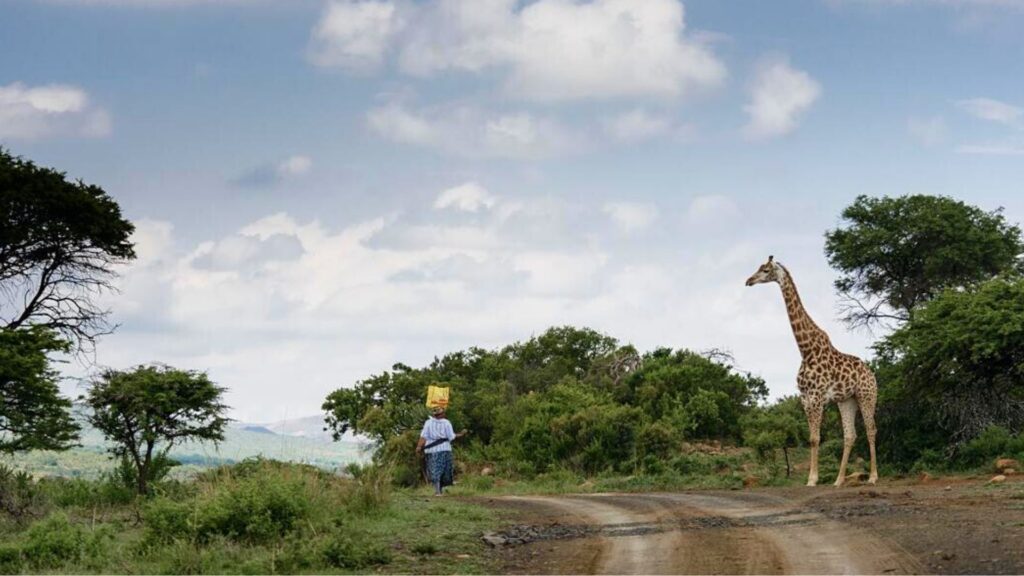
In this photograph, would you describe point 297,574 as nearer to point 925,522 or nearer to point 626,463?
point 925,522

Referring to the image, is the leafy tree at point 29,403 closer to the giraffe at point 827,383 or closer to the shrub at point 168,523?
the shrub at point 168,523

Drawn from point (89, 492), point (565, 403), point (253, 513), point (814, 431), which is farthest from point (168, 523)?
point (565, 403)

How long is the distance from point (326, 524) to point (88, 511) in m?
9.85

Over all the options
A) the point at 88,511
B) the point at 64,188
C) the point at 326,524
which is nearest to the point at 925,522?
the point at 326,524

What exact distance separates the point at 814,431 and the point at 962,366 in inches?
194

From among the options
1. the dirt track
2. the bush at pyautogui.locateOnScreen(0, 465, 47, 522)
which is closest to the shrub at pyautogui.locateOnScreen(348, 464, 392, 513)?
the dirt track

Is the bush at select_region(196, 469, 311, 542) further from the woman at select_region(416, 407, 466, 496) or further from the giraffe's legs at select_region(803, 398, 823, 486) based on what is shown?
the giraffe's legs at select_region(803, 398, 823, 486)

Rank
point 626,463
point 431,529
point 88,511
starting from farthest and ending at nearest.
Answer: point 626,463, point 88,511, point 431,529

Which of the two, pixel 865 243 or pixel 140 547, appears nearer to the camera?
pixel 140 547

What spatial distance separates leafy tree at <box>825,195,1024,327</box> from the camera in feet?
135

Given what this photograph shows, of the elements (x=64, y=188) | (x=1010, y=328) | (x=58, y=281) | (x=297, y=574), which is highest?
(x=64, y=188)

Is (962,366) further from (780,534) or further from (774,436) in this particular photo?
(780,534)

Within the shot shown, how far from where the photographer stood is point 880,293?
1714 inches

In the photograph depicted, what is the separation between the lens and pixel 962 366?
25.9 metres
